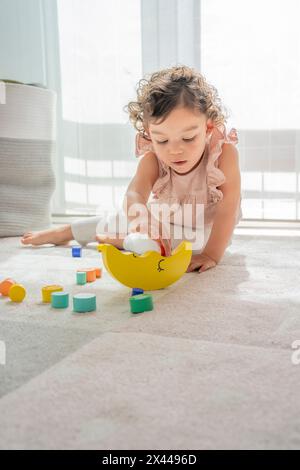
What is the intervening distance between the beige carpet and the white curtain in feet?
2.90

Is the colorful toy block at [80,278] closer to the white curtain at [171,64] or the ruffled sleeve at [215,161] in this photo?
the ruffled sleeve at [215,161]

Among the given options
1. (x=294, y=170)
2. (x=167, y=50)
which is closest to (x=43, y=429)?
(x=294, y=170)

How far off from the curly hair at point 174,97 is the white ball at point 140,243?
0.85 ft

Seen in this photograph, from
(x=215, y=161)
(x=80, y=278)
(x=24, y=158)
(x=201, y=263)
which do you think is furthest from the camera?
(x=24, y=158)

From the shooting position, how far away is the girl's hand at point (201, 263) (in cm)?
121

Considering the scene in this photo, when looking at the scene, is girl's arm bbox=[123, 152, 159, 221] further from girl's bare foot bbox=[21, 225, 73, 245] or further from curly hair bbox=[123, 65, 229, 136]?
girl's bare foot bbox=[21, 225, 73, 245]

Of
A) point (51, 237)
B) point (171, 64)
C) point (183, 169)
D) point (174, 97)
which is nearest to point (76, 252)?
point (51, 237)

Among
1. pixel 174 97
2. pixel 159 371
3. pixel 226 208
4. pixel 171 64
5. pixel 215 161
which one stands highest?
pixel 171 64

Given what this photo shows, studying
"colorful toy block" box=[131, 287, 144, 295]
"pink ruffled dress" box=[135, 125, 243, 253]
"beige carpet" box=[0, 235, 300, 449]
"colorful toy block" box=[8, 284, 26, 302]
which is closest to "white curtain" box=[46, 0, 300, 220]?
"pink ruffled dress" box=[135, 125, 243, 253]

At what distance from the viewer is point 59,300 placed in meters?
0.92

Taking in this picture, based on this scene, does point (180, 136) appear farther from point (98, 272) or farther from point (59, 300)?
point (59, 300)

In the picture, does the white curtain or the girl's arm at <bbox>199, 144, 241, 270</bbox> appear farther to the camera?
the white curtain

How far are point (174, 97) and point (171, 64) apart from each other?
2.67 ft

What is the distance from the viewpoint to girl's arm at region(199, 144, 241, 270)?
1.27 m
